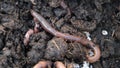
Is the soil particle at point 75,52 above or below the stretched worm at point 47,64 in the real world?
above

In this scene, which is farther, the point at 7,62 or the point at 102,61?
the point at 102,61

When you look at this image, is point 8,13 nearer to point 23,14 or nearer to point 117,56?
point 23,14

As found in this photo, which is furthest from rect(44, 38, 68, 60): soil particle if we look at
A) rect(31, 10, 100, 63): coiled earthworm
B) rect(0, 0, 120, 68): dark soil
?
rect(31, 10, 100, 63): coiled earthworm

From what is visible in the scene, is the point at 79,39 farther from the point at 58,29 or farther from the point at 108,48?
the point at 108,48

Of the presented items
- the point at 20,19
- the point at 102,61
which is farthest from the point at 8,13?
the point at 102,61

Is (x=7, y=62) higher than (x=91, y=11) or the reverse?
the reverse

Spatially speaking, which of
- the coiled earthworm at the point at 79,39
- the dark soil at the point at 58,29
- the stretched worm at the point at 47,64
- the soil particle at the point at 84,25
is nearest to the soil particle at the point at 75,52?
the dark soil at the point at 58,29

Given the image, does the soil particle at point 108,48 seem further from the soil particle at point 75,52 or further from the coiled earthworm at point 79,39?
the soil particle at point 75,52
